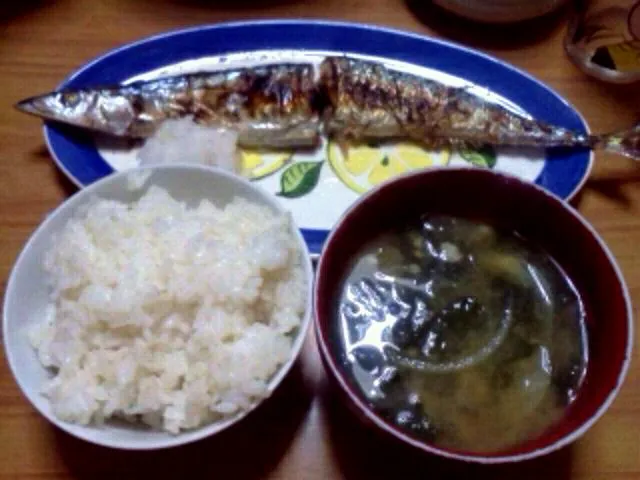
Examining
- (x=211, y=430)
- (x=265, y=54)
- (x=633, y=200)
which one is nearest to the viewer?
(x=211, y=430)

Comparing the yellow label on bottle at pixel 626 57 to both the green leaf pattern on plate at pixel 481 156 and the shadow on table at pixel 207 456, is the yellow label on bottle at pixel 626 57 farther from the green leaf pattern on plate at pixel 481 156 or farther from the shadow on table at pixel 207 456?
the shadow on table at pixel 207 456

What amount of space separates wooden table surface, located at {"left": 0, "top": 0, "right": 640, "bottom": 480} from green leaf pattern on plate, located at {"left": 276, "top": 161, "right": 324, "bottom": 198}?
0.23m

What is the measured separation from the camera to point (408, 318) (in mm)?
805

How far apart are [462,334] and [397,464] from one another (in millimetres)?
167

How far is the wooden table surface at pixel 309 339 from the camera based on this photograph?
0.85m

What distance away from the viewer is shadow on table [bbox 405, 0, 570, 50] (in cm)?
121

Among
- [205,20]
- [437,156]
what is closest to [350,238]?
[437,156]

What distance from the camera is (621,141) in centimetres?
106

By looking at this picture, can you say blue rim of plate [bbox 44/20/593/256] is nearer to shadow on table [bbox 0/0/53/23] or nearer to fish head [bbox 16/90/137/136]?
fish head [bbox 16/90/137/136]

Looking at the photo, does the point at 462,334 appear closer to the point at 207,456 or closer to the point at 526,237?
the point at 526,237

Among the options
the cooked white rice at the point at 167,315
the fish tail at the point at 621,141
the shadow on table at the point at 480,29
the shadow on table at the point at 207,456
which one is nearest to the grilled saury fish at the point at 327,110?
the fish tail at the point at 621,141

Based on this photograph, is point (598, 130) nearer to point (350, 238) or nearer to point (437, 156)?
point (437, 156)

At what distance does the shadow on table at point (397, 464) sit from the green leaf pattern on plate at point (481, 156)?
1.31 feet

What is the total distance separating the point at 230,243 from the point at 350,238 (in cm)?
13
